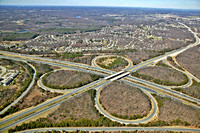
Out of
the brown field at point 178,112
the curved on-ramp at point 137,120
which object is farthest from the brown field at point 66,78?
the brown field at point 178,112

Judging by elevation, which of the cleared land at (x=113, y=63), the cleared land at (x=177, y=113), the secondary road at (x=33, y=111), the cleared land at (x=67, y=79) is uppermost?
the cleared land at (x=113, y=63)

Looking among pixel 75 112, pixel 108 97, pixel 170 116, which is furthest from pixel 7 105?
pixel 170 116

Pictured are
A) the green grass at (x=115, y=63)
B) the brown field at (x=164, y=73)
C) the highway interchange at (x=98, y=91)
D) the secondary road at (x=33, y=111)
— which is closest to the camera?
the secondary road at (x=33, y=111)

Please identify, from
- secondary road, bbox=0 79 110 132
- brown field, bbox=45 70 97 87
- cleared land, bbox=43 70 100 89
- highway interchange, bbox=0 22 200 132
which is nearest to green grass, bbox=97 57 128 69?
highway interchange, bbox=0 22 200 132

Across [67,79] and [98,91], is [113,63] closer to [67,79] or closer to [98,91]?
[98,91]

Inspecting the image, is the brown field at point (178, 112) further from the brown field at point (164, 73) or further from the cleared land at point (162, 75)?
the brown field at point (164, 73)

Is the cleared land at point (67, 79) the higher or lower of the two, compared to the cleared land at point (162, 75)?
lower

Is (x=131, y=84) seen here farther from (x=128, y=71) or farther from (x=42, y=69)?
(x=42, y=69)
